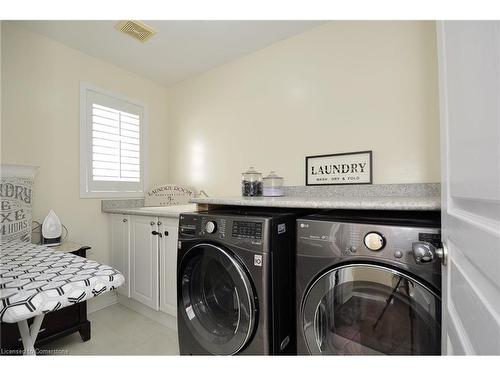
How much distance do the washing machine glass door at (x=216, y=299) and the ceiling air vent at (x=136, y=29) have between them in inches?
67.0

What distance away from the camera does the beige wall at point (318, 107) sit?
4.85 ft

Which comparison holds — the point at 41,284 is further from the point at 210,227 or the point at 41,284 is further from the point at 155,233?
the point at 155,233

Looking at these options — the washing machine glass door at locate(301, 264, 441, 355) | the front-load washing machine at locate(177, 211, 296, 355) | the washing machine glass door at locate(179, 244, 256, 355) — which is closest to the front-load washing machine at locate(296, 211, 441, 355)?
the washing machine glass door at locate(301, 264, 441, 355)

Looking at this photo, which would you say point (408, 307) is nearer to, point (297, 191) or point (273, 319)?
point (273, 319)

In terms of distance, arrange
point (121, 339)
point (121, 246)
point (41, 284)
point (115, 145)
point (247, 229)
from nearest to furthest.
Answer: point (41, 284), point (247, 229), point (121, 339), point (121, 246), point (115, 145)

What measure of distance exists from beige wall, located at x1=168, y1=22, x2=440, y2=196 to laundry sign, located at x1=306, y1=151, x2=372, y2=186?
6 centimetres

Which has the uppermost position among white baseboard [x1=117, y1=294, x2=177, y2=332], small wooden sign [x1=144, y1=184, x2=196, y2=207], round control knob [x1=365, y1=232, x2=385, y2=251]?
small wooden sign [x1=144, y1=184, x2=196, y2=207]

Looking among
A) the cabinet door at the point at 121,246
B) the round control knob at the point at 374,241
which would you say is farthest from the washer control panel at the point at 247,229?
the cabinet door at the point at 121,246

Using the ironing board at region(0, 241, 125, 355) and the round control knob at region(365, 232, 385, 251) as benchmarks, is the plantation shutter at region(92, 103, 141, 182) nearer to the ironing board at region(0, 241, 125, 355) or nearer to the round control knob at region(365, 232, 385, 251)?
the ironing board at region(0, 241, 125, 355)

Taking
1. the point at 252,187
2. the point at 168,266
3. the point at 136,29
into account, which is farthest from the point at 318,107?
the point at 168,266

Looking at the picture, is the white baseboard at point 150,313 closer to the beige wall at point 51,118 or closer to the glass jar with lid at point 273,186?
the beige wall at point 51,118

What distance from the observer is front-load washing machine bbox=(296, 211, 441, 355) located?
2.63 ft

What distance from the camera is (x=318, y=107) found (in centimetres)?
184

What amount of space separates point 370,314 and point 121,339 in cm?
178
